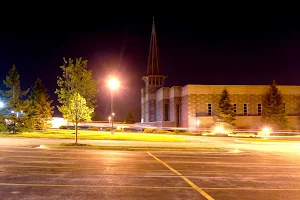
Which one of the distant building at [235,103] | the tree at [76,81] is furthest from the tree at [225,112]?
the tree at [76,81]

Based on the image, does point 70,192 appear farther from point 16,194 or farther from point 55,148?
point 55,148

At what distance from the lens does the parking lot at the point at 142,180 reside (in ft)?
30.8

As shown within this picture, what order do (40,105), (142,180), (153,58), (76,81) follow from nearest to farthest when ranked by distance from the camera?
(142,180) → (76,81) → (40,105) → (153,58)

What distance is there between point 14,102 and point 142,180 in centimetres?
3556

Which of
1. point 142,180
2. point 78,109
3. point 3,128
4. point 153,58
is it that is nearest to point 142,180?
point 142,180

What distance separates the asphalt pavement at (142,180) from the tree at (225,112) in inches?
1553

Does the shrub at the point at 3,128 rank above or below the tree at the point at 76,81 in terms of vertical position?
below

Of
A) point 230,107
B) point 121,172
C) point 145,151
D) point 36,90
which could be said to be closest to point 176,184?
point 121,172

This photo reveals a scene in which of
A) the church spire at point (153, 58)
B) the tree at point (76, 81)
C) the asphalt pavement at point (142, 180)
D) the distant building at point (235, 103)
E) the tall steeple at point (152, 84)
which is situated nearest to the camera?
the asphalt pavement at point (142, 180)

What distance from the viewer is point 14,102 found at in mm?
43125

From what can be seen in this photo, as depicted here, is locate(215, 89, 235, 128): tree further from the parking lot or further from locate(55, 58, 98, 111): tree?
the parking lot

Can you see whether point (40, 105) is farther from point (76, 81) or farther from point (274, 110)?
point (274, 110)

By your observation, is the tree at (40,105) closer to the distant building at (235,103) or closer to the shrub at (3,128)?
the shrub at (3,128)

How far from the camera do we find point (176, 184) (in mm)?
10953
